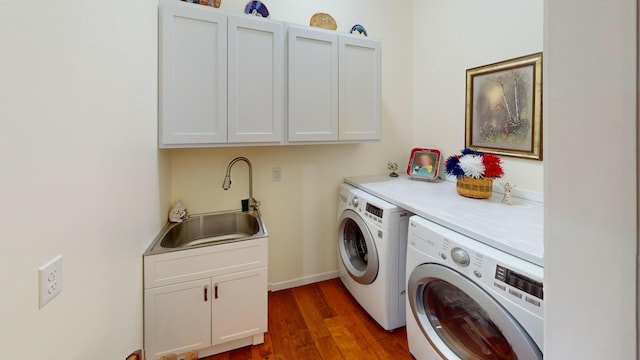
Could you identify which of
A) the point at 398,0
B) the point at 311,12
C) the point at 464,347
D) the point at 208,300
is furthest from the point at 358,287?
the point at 398,0

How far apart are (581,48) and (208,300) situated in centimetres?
182

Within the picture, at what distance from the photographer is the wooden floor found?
5.69 feet

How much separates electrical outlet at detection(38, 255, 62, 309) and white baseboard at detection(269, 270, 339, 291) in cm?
179

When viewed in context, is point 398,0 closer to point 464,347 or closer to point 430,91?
point 430,91

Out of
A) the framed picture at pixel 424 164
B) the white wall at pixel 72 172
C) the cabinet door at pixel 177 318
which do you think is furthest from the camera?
the framed picture at pixel 424 164

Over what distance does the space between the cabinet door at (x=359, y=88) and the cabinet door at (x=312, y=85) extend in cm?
8

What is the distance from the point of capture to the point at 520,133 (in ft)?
6.06

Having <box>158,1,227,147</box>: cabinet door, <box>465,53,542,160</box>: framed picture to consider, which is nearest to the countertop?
<box>465,53,542,160</box>: framed picture

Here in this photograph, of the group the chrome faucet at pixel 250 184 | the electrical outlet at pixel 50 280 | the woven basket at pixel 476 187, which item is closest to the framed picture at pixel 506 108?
the woven basket at pixel 476 187

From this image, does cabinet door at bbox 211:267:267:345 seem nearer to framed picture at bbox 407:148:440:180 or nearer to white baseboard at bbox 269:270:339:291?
white baseboard at bbox 269:270:339:291

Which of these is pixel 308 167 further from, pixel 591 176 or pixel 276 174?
pixel 591 176

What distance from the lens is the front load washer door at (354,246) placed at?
2.02m

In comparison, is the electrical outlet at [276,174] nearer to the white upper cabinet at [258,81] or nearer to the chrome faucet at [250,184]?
the chrome faucet at [250,184]

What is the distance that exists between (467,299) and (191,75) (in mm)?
1950
